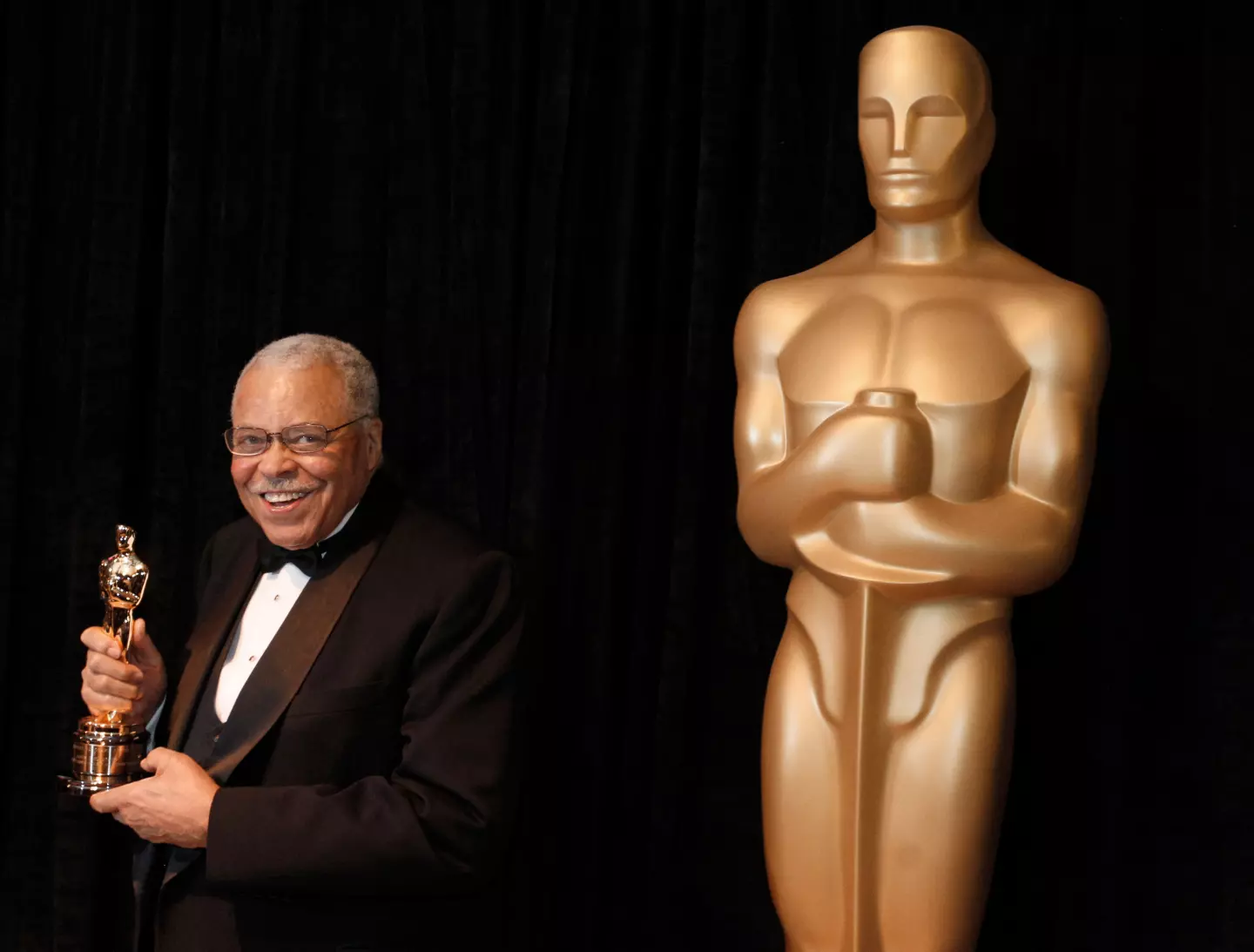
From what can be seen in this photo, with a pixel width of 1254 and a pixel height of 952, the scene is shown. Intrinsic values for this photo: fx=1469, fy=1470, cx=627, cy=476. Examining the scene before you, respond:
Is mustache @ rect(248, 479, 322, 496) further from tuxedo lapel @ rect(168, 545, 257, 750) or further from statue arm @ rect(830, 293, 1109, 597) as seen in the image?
statue arm @ rect(830, 293, 1109, 597)

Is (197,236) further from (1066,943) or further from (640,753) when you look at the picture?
(1066,943)

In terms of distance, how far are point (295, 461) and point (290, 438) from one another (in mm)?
40

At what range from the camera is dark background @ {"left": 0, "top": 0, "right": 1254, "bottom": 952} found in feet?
8.87

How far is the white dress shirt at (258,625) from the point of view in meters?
2.38

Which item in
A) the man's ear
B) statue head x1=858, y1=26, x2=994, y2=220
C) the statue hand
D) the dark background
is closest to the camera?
the statue hand

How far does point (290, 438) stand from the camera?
234 cm

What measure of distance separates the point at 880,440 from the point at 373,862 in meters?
0.96

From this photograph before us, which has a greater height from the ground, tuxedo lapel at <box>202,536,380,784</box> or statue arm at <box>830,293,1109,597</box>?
statue arm at <box>830,293,1109,597</box>

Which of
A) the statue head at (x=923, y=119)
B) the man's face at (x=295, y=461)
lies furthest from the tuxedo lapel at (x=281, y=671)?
the statue head at (x=923, y=119)

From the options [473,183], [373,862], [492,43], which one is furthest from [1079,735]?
[492,43]

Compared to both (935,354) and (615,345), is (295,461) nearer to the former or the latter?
(615,345)

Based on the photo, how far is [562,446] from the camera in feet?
10.00

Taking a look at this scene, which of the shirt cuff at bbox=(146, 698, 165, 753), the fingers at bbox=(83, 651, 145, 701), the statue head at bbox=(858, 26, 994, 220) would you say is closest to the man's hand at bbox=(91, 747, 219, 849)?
the fingers at bbox=(83, 651, 145, 701)

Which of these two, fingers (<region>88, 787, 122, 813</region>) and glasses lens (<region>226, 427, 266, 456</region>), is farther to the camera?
glasses lens (<region>226, 427, 266, 456</region>)
